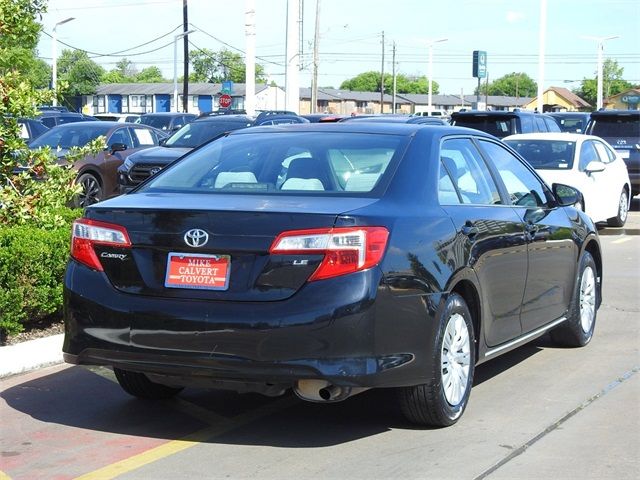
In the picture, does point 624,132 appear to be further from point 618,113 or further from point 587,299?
point 587,299

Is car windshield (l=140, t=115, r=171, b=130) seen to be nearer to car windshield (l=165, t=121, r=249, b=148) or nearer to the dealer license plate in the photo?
car windshield (l=165, t=121, r=249, b=148)

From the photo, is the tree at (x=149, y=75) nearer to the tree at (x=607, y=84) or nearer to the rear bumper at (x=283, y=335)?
the tree at (x=607, y=84)

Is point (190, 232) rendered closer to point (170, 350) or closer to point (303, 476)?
point (170, 350)

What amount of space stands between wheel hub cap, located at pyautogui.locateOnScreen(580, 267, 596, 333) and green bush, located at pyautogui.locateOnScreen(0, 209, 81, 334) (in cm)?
388

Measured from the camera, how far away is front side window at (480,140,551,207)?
7012mm

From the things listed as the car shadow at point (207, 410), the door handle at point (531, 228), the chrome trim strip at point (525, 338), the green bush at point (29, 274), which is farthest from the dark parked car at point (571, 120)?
the car shadow at point (207, 410)

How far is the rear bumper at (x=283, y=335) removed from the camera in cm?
507

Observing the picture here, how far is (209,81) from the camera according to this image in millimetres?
150375

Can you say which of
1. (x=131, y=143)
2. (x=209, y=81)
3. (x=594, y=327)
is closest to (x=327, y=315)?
(x=594, y=327)

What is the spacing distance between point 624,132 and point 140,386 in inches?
681

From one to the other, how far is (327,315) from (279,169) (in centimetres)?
130

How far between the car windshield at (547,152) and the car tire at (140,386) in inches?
425

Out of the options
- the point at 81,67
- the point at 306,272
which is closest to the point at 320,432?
the point at 306,272

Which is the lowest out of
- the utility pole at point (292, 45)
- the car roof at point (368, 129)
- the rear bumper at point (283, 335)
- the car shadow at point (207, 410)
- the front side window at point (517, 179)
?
the car shadow at point (207, 410)
